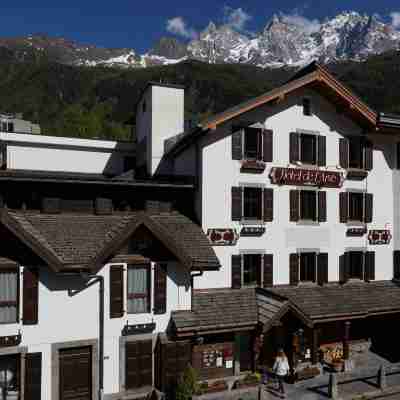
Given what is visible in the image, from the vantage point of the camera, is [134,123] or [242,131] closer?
[242,131]

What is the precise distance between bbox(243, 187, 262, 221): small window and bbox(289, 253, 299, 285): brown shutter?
280 centimetres

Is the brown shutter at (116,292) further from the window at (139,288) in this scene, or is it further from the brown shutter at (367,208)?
the brown shutter at (367,208)

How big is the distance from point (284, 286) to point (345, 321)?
3.52 metres

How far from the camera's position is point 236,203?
72.0 feet

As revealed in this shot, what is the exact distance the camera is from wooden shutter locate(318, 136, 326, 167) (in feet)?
78.0

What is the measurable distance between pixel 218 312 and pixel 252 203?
5.85m

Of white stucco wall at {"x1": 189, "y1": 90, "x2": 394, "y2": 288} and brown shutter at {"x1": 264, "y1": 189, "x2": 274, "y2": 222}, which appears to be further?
brown shutter at {"x1": 264, "y1": 189, "x2": 274, "y2": 222}

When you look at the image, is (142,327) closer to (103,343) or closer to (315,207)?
(103,343)

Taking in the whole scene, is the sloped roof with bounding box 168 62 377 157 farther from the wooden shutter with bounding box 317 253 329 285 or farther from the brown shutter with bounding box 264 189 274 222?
the wooden shutter with bounding box 317 253 329 285

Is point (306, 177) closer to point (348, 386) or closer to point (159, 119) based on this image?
point (159, 119)

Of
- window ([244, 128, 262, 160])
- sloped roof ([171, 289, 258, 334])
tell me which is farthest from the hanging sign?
window ([244, 128, 262, 160])

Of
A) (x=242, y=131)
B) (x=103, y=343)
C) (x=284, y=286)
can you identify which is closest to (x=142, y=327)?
(x=103, y=343)

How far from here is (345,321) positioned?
2259 cm

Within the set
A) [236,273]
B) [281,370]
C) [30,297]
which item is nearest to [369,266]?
[236,273]
